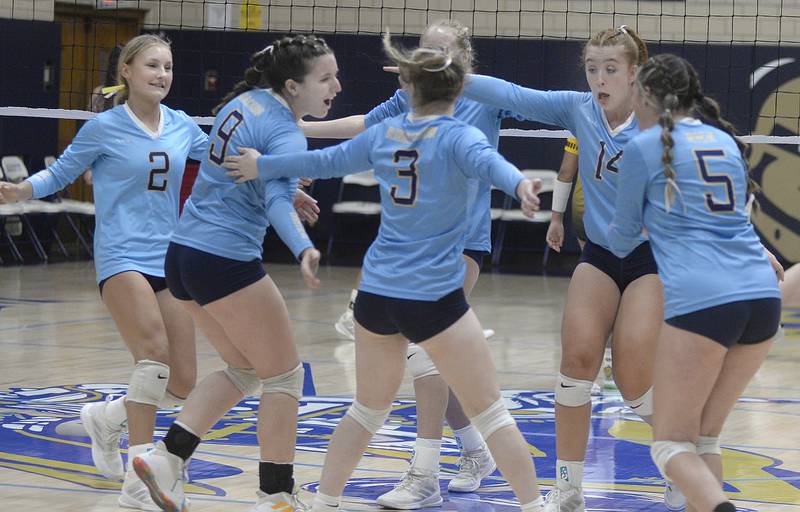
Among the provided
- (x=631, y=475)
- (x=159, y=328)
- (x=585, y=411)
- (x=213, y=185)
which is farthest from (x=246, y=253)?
(x=631, y=475)

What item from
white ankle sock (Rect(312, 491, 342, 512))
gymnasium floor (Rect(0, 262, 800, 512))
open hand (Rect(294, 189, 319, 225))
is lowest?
gymnasium floor (Rect(0, 262, 800, 512))

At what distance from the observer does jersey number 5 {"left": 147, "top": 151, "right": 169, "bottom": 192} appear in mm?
4750

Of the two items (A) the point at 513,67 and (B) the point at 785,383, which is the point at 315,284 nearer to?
(B) the point at 785,383

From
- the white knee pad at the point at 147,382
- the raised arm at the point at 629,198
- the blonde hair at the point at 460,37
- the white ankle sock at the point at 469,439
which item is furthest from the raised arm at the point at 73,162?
the raised arm at the point at 629,198

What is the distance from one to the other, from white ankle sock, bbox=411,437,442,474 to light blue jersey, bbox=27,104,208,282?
1.11m

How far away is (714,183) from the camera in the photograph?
3551mm

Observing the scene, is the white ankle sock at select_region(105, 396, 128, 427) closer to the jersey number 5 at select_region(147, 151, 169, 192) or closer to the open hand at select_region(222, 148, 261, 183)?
the jersey number 5 at select_region(147, 151, 169, 192)

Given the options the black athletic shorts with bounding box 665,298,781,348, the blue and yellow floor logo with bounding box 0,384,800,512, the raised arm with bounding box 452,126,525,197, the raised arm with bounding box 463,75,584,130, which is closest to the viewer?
the black athletic shorts with bounding box 665,298,781,348

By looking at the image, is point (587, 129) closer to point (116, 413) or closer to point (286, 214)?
point (286, 214)

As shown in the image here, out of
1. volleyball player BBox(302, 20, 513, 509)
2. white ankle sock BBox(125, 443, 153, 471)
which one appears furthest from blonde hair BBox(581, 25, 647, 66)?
white ankle sock BBox(125, 443, 153, 471)

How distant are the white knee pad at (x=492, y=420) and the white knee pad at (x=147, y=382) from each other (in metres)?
1.26

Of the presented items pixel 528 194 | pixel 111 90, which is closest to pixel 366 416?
pixel 528 194

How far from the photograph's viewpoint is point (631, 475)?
510 centimetres

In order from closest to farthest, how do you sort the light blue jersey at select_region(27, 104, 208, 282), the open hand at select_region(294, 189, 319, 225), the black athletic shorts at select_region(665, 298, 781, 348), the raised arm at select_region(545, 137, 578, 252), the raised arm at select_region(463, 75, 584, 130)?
the black athletic shorts at select_region(665, 298, 781, 348), the open hand at select_region(294, 189, 319, 225), the raised arm at select_region(463, 75, 584, 130), the light blue jersey at select_region(27, 104, 208, 282), the raised arm at select_region(545, 137, 578, 252)
